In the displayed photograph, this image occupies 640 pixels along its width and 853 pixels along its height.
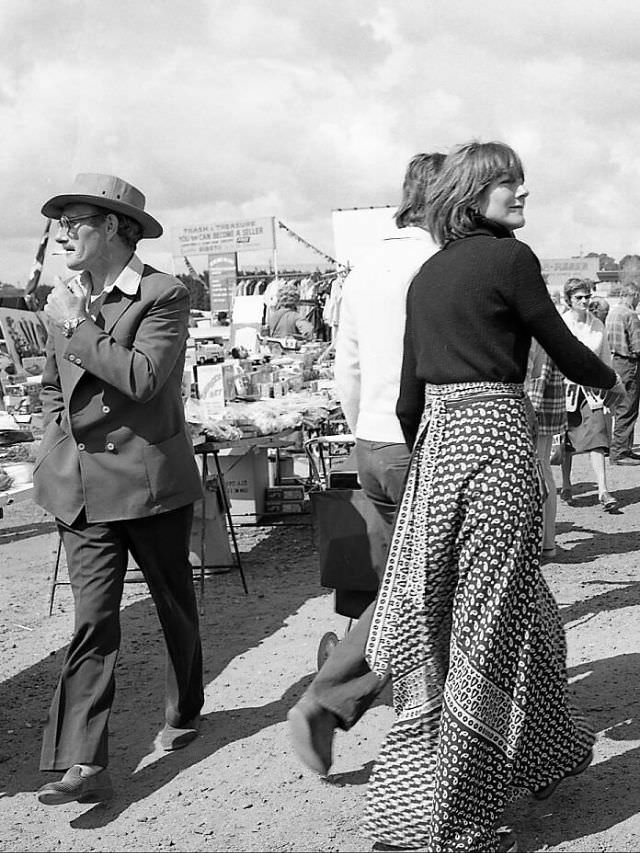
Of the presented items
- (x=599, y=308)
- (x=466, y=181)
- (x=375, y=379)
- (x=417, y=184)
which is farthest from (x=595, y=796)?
(x=599, y=308)

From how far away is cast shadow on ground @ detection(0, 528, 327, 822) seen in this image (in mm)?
4031

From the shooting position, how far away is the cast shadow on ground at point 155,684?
159 inches

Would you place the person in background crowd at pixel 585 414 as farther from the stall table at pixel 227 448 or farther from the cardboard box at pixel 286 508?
the stall table at pixel 227 448

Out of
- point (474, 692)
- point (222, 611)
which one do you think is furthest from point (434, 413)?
point (222, 611)

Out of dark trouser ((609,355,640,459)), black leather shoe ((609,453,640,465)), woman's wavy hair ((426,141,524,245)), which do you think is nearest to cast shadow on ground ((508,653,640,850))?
woman's wavy hair ((426,141,524,245))

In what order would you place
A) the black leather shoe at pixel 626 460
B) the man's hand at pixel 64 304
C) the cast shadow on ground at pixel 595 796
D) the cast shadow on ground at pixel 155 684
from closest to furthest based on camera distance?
the cast shadow on ground at pixel 595 796 < the man's hand at pixel 64 304 < the cast shadow on ground at pixel 155 684 < the black leather shoe at pixel 626 460

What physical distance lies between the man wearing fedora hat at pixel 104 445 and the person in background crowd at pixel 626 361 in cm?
833

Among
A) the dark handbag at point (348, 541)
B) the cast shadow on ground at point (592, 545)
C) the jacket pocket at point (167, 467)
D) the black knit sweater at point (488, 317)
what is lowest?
the cast shadow on ground at point (592, 545)

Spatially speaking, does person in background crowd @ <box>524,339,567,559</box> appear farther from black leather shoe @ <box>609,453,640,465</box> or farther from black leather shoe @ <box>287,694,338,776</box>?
black leather shoe @ <box>609,453,640,465</box>

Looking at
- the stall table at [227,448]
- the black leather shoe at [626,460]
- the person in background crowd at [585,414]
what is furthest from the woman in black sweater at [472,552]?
the black leather shoe at [626,460]

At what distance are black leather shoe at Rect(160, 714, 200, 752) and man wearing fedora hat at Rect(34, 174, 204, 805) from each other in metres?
0.47

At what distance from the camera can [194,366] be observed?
7699mm

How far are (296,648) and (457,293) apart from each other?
2.78 metres

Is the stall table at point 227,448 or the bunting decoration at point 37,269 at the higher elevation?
the bunting decoration at point 37,269
